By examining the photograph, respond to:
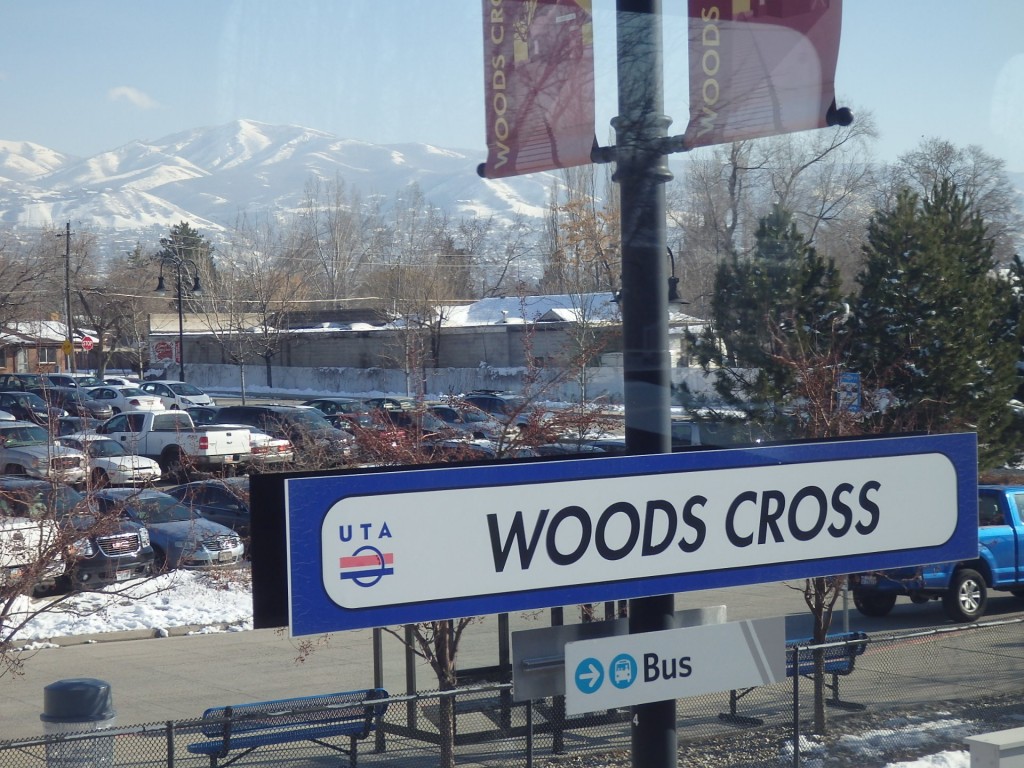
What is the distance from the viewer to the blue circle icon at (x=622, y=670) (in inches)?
125

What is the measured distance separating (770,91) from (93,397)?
121 ft

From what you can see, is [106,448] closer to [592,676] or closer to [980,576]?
[980,576]

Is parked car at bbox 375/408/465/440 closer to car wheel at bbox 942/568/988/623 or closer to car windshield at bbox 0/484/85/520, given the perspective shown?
car windshield at bbox 0/484/85/520

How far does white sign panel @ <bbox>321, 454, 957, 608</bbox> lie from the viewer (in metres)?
2.83

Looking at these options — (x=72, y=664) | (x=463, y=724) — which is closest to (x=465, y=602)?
(x=463, y=724)

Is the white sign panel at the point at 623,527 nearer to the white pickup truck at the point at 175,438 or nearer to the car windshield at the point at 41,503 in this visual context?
the car windshield at the point at 41,503

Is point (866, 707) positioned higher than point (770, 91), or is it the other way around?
point (770, 91)

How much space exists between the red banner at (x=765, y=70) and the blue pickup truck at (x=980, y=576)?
10.1 meters

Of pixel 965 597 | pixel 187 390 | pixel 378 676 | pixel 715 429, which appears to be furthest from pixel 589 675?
pixel 187 390

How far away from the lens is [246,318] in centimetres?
2230

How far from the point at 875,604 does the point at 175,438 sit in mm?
17079

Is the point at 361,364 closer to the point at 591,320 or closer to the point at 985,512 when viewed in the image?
the point at 985,512

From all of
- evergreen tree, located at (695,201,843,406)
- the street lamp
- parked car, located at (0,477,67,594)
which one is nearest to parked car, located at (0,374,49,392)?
the street lamp

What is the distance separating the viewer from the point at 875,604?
14.2 m
